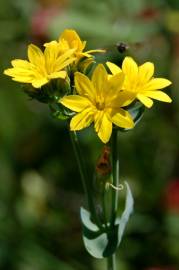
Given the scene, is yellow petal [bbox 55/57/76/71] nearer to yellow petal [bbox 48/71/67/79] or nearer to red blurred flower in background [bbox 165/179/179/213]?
yellow petal [bbox 48/71/67/79]

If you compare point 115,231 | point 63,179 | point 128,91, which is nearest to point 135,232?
point 63,179

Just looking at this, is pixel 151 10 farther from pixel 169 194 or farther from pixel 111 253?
pixel 111 253

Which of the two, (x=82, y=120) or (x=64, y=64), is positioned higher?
(x=64, y=64)

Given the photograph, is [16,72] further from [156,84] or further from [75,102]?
[156,84]

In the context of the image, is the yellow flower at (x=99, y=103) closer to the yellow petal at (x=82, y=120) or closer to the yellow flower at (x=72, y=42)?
the yellow petal at (x=82, y=120)

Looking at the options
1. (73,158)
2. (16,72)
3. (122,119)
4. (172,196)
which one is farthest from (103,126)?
(73,158)

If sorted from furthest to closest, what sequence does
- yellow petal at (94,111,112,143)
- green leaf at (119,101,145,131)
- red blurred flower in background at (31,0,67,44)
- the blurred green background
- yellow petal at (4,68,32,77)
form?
red blurred flower in background at (31,0,67,44) → the blurred green background → green leaf at (119,101,145,131) → yellow petal at (4,68,32,77) → yellow petal at (94,111,112,143)

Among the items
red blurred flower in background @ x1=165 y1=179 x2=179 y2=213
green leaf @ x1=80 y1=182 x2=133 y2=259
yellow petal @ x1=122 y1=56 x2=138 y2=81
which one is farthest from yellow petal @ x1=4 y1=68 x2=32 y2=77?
red blurred flower in background @ x1=165 y1=179 x2=179 y2=213
